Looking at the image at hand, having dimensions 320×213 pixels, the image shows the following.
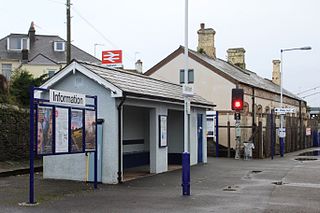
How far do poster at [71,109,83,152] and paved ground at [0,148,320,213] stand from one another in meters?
1.27

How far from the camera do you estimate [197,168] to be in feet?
70.3

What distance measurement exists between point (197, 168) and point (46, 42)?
36.9 m

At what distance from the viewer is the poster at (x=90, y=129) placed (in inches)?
561

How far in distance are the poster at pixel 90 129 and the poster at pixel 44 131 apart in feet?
6.19

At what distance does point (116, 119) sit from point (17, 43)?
39.9 m

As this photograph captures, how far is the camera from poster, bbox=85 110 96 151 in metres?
14.3

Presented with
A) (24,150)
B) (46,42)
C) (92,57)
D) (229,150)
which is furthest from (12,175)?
(46,42)

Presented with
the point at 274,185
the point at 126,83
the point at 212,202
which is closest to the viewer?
the point at 212,202

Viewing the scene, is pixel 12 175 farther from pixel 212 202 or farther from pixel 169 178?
pixel 212 202

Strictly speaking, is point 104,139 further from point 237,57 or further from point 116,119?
point 237,57

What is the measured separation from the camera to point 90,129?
1443 cm

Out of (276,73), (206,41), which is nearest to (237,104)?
(206,41)

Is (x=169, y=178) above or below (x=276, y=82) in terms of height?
below

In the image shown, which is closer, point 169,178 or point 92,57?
point 169,178
